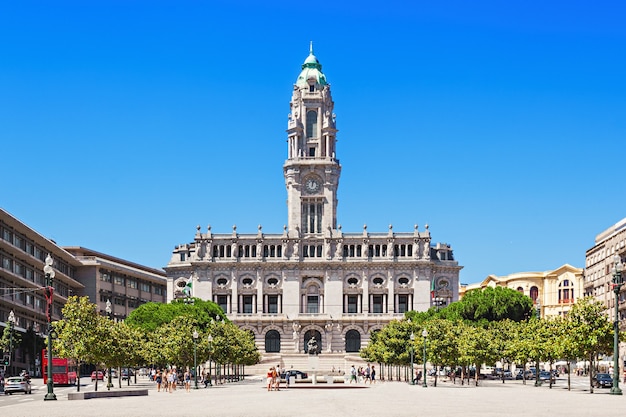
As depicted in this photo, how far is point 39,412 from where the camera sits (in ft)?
152

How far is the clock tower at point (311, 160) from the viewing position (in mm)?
188625

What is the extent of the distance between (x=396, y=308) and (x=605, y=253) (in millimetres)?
43287

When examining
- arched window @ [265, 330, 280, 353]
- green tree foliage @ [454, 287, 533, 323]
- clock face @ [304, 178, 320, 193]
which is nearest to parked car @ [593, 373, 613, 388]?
green tree foliage @ [454, 287, 533, 323]

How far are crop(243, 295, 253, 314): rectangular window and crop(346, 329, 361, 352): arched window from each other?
1735 centimetres

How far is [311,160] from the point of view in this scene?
19050 centimetres

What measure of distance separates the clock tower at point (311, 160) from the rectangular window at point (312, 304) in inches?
437

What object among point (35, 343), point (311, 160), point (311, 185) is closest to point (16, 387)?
point (35, 343)

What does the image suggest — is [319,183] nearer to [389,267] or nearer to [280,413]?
[389,267]

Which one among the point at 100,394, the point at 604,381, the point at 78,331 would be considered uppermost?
the point at 78,331

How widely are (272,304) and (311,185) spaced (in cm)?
2203

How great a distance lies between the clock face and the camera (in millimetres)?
190125

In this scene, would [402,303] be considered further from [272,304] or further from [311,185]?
[311,185]

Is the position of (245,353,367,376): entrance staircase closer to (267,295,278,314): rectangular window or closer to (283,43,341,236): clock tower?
(267,295,278,314): rectangular window

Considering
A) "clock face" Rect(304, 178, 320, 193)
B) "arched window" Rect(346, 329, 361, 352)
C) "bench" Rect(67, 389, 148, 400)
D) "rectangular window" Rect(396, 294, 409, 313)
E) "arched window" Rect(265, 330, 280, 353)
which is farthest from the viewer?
"clock face" Rect(304, 178, 320, 193)
